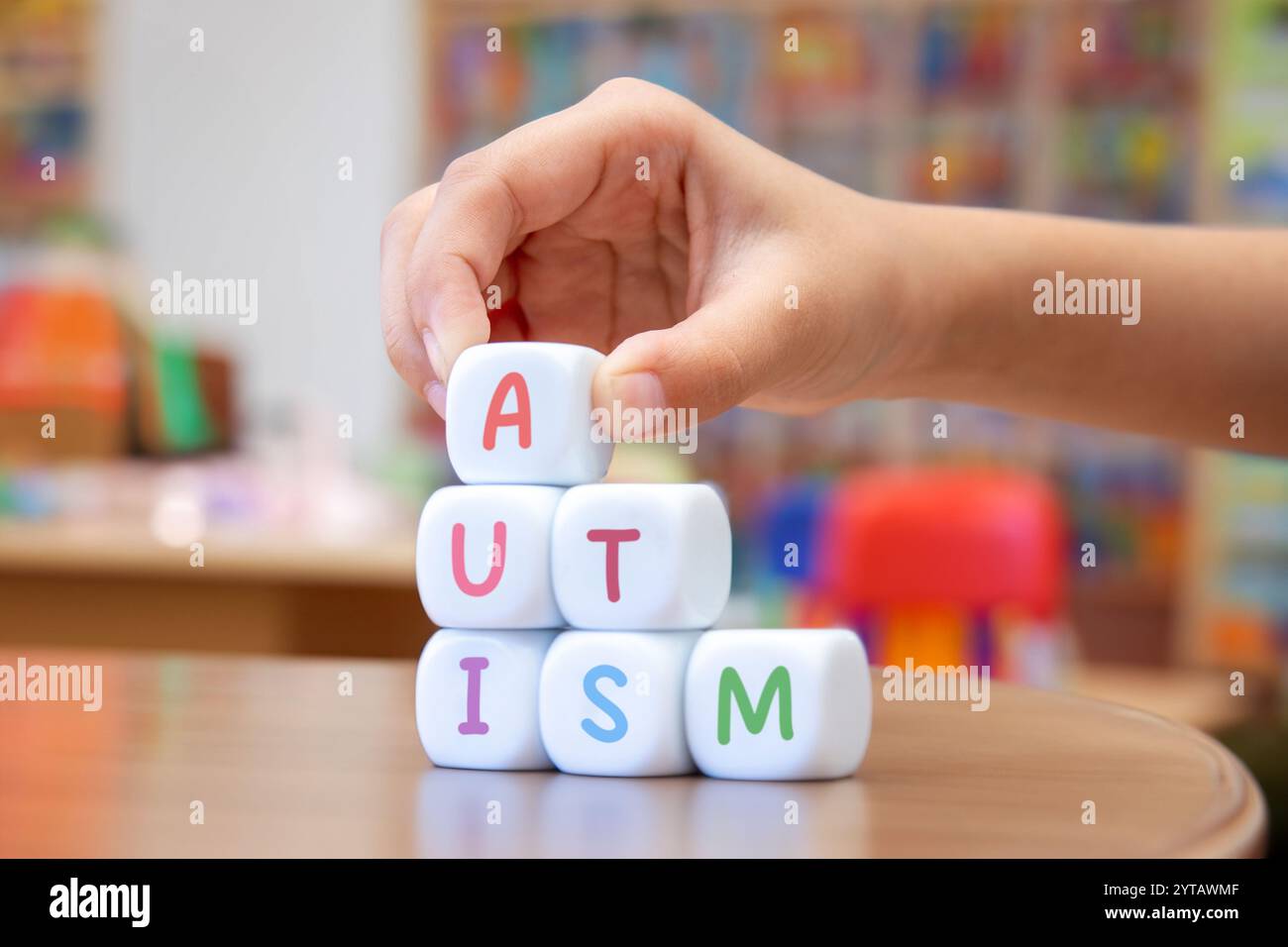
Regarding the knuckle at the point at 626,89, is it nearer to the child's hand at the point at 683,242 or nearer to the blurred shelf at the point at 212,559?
the child's hand at the point at 683,242

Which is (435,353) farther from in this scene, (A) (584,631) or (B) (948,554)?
(B) (948,554)

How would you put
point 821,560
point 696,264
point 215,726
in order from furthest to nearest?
point 821,560
point 696,264
point 215,726

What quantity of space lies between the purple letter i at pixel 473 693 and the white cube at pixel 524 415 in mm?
109

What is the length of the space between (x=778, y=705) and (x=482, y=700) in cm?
17

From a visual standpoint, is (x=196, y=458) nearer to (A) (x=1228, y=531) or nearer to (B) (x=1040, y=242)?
(B) (x=1040, y=242)

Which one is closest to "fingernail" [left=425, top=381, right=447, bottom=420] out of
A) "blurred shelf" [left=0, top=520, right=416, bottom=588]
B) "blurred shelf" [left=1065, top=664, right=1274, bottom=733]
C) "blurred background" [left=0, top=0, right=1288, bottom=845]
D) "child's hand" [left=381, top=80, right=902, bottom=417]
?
"child's hand" [left=381, top=80, right=902, bottom=417]

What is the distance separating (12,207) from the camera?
5641 mm

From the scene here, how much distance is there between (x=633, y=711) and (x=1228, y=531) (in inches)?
167

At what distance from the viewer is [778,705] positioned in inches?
29.9

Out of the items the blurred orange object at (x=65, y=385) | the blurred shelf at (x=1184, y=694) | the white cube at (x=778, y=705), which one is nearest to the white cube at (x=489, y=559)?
the white cube at (x=778, y=705)

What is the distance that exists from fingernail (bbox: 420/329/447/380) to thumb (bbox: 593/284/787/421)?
147mm

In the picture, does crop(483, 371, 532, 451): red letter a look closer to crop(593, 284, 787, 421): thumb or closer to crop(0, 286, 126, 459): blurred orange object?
crop(593, 284, 787, 421): thumb
